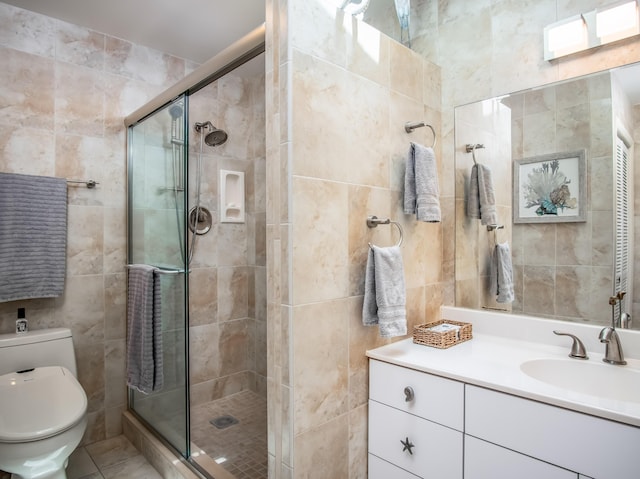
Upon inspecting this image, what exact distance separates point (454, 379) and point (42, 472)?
1.66 meters

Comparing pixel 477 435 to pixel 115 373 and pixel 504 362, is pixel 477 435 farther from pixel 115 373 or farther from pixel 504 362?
pixel 115 373

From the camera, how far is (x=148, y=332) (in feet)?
6.26

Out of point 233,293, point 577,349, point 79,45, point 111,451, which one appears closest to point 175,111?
point 79,45

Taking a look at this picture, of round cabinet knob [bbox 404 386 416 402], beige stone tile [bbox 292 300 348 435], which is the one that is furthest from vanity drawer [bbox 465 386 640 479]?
beige stone tile [bbox 292 300 348 435]

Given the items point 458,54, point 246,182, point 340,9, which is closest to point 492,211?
point 458,54

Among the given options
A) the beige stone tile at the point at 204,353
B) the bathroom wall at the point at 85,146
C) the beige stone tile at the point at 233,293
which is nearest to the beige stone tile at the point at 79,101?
the bathroom wall at the point at 85,146

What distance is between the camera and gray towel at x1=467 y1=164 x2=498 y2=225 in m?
1.67

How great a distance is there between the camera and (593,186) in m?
1.40

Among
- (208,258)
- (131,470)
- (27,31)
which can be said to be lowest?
Answer: (131,470)

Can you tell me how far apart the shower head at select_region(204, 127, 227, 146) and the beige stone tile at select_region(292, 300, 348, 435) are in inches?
61.7

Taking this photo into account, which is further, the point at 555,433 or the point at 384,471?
the point at 384,471

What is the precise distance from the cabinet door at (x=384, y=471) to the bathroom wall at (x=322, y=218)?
0.11 ft

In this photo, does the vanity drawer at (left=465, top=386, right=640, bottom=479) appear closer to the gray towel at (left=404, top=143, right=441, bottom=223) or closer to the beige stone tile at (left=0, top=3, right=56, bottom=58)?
the gray towel at (left=404, top=143, right=441, bottom=223)

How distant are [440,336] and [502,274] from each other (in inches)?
16.8
